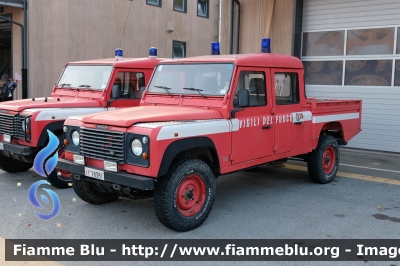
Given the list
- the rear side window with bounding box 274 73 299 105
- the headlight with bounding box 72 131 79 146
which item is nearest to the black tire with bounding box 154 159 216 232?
the headlight with bounding box 72 131 79 146

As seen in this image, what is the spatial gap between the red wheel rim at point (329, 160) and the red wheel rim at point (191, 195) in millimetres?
3129

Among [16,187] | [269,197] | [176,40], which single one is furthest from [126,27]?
[269,197]

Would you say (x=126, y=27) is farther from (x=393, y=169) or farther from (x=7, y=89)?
(x=393, y=169)

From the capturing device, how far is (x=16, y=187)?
6.88 meters

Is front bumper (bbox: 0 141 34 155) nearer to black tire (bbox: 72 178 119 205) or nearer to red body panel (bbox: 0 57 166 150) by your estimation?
red body panel (bbox: 0 57 166 150)

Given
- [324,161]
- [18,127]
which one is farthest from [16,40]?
[324,161]

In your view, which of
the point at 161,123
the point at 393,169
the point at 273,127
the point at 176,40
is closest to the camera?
the point at 161,123

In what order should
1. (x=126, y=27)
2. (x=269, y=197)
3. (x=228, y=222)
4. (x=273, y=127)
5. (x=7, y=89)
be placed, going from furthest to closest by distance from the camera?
(x=126, y=27), (x=7, y=89), (x=269, y=197), (x=273, y=127), (x=228, y=222)

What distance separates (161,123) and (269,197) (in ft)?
8.28

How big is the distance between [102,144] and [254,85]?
235cm

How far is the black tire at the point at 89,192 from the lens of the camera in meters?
5.74

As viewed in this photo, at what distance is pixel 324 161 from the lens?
7469 millimetres

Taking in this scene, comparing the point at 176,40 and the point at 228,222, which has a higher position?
the point at 176,40

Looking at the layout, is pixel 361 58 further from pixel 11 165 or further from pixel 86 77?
pixel 11 165
